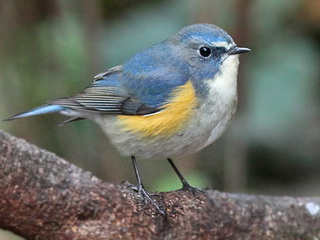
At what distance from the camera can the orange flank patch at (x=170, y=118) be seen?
3.42 meters

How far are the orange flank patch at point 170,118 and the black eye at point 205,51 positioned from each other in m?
0.17

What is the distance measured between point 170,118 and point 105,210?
1.79 feet

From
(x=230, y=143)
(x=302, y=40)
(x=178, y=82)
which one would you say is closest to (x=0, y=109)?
(x=230, y=143)

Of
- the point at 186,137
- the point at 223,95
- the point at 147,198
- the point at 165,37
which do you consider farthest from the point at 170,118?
the point at 165,37

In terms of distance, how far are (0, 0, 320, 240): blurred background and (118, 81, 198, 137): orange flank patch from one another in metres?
1.38

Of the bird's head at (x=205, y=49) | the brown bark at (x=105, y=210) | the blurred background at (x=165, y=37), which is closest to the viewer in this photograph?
the brown bark at (x=105, y=210)

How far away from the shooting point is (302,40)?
6512mm

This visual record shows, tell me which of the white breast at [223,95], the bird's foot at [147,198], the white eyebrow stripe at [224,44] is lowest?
the bird's foot at [147,198]

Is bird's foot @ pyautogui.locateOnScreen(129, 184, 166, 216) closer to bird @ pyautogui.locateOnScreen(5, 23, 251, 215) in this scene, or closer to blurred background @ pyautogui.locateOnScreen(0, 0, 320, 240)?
bird @ pyautogui.locateOnScreen(5, 23, 251, 215)

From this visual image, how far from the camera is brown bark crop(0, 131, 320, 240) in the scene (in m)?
3.07

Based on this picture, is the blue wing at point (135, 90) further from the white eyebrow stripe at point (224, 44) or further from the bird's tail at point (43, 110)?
the white eyebrow stripe at point (224, 44)

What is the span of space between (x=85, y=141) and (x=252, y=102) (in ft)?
4.56

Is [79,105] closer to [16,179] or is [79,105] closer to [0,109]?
[16,179]

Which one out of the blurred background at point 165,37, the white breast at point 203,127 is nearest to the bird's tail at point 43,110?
the white breast at point 203,127
